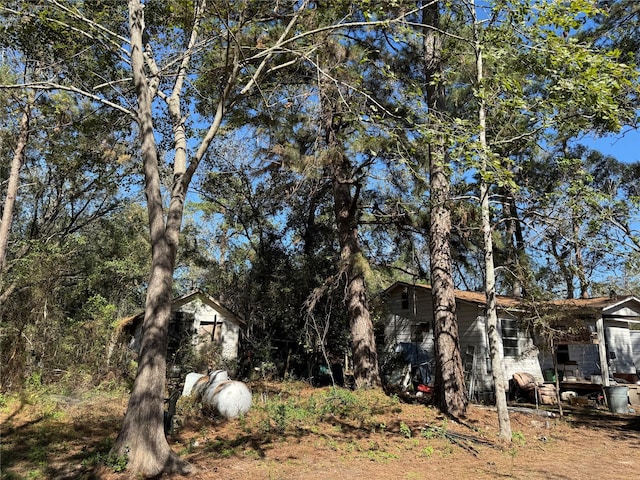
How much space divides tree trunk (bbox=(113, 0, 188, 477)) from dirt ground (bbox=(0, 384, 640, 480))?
32 cm

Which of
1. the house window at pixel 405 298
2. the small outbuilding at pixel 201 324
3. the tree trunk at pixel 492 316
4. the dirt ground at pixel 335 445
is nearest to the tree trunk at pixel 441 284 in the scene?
the dirt ground at pixel 335 445

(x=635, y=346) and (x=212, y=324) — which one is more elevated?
(x=212, y=324)

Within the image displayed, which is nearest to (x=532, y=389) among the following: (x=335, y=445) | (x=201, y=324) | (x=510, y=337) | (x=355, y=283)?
(x=510, y=337)

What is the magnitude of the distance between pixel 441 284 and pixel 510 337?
6.70 meters

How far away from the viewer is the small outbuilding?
1652 centimetres

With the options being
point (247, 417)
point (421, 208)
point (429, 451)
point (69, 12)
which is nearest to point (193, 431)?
point (247, 417)

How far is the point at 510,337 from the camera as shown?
600 inches

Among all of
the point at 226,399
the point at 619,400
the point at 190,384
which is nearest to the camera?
the point at 226,399

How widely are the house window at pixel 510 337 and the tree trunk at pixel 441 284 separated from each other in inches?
233

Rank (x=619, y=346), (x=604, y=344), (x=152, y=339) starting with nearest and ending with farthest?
(x=152, y=339) → (x=604, y=344) → (x=619, y=346)

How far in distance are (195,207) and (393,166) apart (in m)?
14.6

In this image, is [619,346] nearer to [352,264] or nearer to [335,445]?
[352,264]

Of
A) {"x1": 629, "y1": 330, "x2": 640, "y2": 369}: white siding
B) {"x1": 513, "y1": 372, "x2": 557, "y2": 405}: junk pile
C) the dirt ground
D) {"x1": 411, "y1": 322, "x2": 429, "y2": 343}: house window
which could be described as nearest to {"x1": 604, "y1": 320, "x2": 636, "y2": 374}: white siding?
{"x1": 629, "y1": 330, "x2": 640, "y2": 369}: white siding

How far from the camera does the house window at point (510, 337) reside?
15.1 metres
